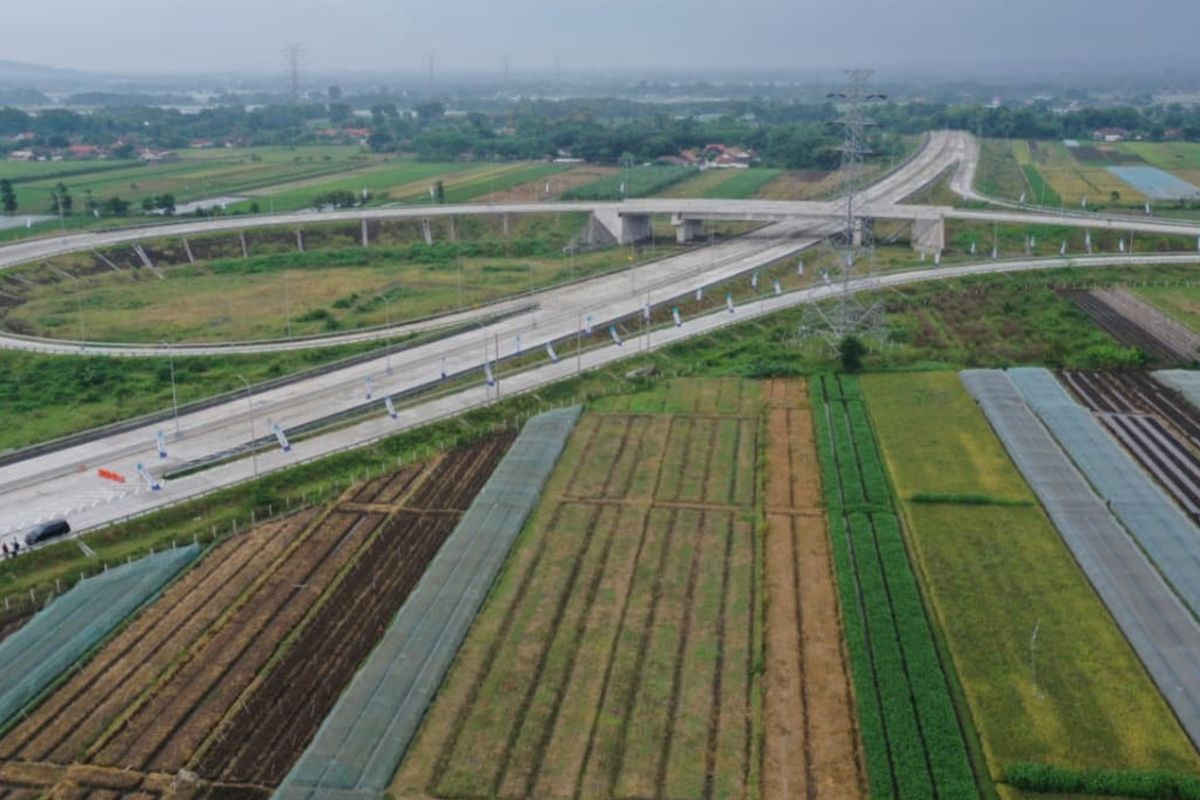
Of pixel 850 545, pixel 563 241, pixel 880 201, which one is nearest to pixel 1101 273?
pixel 880 201

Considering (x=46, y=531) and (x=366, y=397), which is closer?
(x=46, y=531)

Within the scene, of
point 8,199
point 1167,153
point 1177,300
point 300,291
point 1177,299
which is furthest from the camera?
point 1167,153

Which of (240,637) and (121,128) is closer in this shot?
(240,637)

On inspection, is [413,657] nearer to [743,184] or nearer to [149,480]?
[149,480]

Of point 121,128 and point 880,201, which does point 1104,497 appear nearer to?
point 880,201

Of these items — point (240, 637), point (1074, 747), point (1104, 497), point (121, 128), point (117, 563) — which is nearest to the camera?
point (1074, 747)

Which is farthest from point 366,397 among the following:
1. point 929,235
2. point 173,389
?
point 929,235

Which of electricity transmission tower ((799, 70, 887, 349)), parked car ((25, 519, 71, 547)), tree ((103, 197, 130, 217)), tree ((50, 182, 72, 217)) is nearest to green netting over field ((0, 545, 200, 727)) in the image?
parked car ((25, 519, 71, 547))
